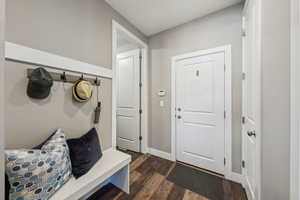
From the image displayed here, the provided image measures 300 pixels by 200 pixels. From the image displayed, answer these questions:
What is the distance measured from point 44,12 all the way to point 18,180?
4.45ft

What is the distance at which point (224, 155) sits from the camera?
6.00 ft

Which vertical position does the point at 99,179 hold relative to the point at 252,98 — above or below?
below

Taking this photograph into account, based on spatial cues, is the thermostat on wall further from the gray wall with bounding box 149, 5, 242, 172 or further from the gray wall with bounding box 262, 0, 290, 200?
the gray wall with bounding box 262, 0, 290, 200

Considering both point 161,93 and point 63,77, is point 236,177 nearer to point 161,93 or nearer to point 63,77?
point 161,93

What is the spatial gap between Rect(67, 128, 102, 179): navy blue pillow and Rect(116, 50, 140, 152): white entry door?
4.61 ft

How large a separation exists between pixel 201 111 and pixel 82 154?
1.78 metres

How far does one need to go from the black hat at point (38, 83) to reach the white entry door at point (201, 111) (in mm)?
1881

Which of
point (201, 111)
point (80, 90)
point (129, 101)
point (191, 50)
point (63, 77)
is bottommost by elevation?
point (201, 111)

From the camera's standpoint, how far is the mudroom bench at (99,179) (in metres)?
0.92

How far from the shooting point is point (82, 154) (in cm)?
113

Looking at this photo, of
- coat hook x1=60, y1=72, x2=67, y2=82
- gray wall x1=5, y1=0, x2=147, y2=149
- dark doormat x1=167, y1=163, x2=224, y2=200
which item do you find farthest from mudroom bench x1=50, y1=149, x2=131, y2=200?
coat hook x1=60, y1=72, x2=67, y2=82

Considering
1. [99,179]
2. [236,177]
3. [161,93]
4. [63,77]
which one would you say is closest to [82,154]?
[99,179]

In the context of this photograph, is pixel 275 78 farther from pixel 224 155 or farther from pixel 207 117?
pixel 224 155
